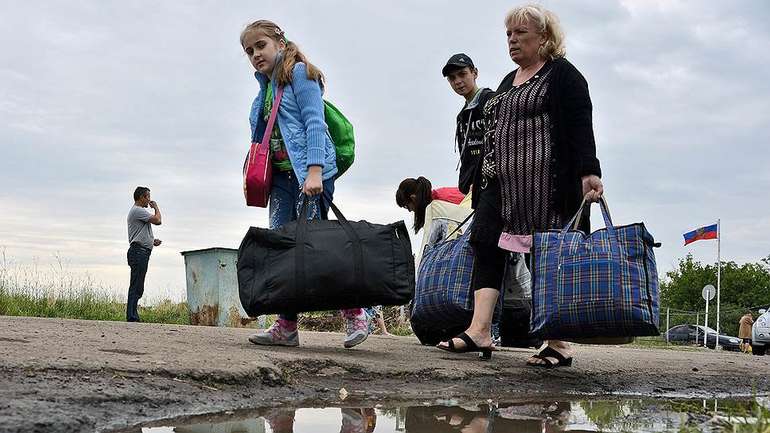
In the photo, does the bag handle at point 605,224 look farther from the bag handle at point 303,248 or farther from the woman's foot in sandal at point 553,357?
the bag handle at point 303,248

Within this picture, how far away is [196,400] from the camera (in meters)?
3.33

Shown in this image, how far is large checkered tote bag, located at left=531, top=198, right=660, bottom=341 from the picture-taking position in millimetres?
4203

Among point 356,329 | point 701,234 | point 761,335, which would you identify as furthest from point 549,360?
point 701,234

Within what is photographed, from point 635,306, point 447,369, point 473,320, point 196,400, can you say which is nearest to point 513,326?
point 473,320

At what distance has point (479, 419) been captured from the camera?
11.3 ft

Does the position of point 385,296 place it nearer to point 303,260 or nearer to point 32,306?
point 303,260

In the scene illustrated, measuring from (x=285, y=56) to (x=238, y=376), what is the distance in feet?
6.29

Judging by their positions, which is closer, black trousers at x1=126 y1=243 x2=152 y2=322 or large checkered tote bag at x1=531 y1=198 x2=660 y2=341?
large checkered tote bag at x1=531 y1=198 x2=660 y2=341

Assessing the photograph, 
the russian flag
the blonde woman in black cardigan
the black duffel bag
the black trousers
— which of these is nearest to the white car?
the black trousers

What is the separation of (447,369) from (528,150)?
1193mm

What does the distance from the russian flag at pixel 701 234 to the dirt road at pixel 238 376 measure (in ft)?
92.6

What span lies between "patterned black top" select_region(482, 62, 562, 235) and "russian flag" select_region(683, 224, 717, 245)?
1173 inches

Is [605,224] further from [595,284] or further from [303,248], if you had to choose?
[303,248]

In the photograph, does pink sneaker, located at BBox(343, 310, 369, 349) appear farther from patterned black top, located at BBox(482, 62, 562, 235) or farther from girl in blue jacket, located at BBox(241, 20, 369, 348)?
patterned black top, located at BBox(482, 62, 562, 235)
